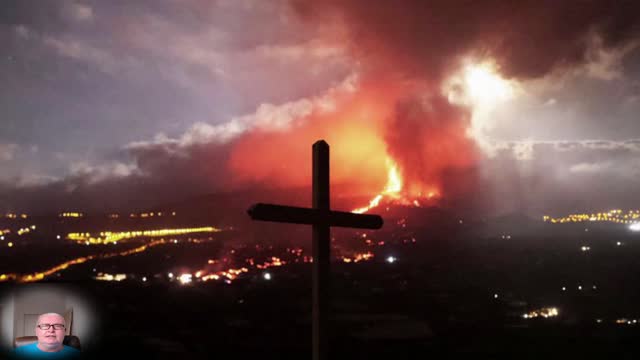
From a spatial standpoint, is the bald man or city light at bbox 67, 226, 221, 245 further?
city light at bbox 67, 226, 221, 245

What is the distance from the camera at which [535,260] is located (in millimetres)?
101562

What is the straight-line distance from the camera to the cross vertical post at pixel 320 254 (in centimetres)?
561

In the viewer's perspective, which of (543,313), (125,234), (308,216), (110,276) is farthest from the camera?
(125,234)

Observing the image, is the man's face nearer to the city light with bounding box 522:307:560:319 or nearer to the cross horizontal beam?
the cross horizontal beam

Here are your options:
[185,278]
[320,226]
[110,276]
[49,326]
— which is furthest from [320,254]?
[110,276]

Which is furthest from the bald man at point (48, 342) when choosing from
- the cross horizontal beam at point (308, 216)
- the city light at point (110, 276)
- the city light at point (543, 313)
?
the city light at point (110, 276)

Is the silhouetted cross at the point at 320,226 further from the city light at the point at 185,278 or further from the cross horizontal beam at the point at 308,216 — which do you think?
the city light at the point at 185,278

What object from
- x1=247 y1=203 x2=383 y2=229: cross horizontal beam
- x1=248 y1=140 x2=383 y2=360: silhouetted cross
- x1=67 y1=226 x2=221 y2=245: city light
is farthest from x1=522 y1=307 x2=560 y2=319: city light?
x1=67 y1=226 x2=221 y2=245: city light

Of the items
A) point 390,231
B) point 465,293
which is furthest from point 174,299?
point 390,231

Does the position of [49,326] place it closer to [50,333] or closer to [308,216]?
[50,333]

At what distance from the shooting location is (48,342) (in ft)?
23.6

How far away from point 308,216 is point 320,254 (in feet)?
1.57

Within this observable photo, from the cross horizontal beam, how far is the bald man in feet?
13.5

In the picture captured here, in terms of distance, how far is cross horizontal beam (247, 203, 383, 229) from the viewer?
16.6ft
